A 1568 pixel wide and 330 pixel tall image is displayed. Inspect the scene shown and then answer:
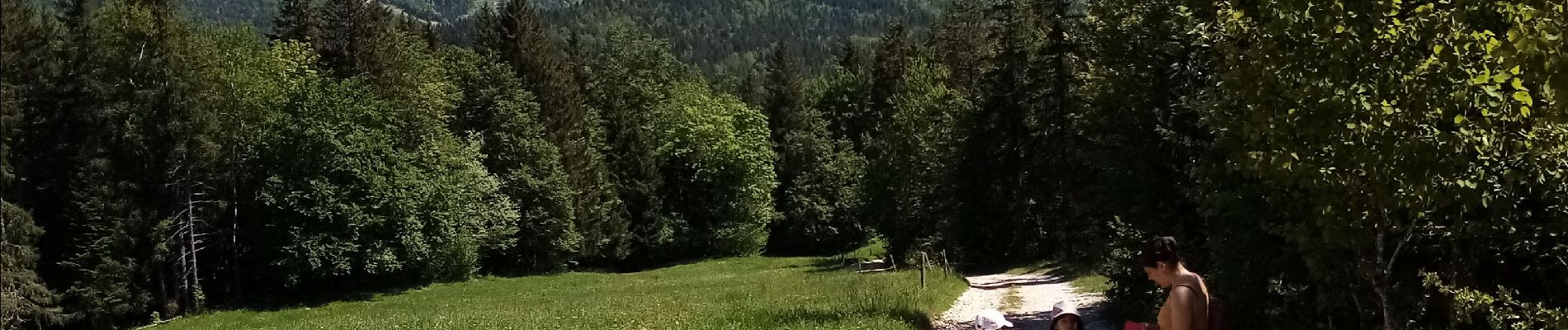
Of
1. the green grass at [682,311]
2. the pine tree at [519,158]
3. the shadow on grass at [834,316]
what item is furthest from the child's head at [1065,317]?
the pine tree at [519,158]

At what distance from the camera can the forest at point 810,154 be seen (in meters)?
6.41

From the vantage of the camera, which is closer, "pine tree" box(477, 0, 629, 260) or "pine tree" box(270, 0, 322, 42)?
"pine tree" box(270, 0, 322, 42)

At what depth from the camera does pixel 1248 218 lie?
1201cm

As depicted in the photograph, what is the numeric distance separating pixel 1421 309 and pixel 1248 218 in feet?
12.3

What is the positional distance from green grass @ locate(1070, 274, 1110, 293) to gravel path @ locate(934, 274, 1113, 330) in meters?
0.25

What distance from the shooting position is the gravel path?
20.0 m

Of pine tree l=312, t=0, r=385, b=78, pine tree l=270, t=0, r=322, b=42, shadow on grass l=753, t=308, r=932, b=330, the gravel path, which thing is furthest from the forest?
shadow on grass l=753, t=308, r=932, b=330

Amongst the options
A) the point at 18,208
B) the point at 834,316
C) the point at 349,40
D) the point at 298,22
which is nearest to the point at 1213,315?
the point at 834,316

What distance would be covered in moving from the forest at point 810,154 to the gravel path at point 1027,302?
1032 mm

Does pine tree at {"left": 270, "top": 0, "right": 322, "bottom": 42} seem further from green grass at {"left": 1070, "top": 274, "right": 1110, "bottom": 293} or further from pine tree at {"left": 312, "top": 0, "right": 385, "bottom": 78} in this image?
green grass at {"left": 1070, "top": 274, "right": 1110, "bottom": 293}

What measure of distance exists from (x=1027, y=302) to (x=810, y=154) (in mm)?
51402

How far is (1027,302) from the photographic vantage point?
949 inches

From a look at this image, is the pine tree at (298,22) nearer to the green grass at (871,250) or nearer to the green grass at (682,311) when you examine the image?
the green grass at (682,311)

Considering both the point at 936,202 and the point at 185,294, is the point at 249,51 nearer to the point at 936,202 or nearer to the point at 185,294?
the point at 185,294
